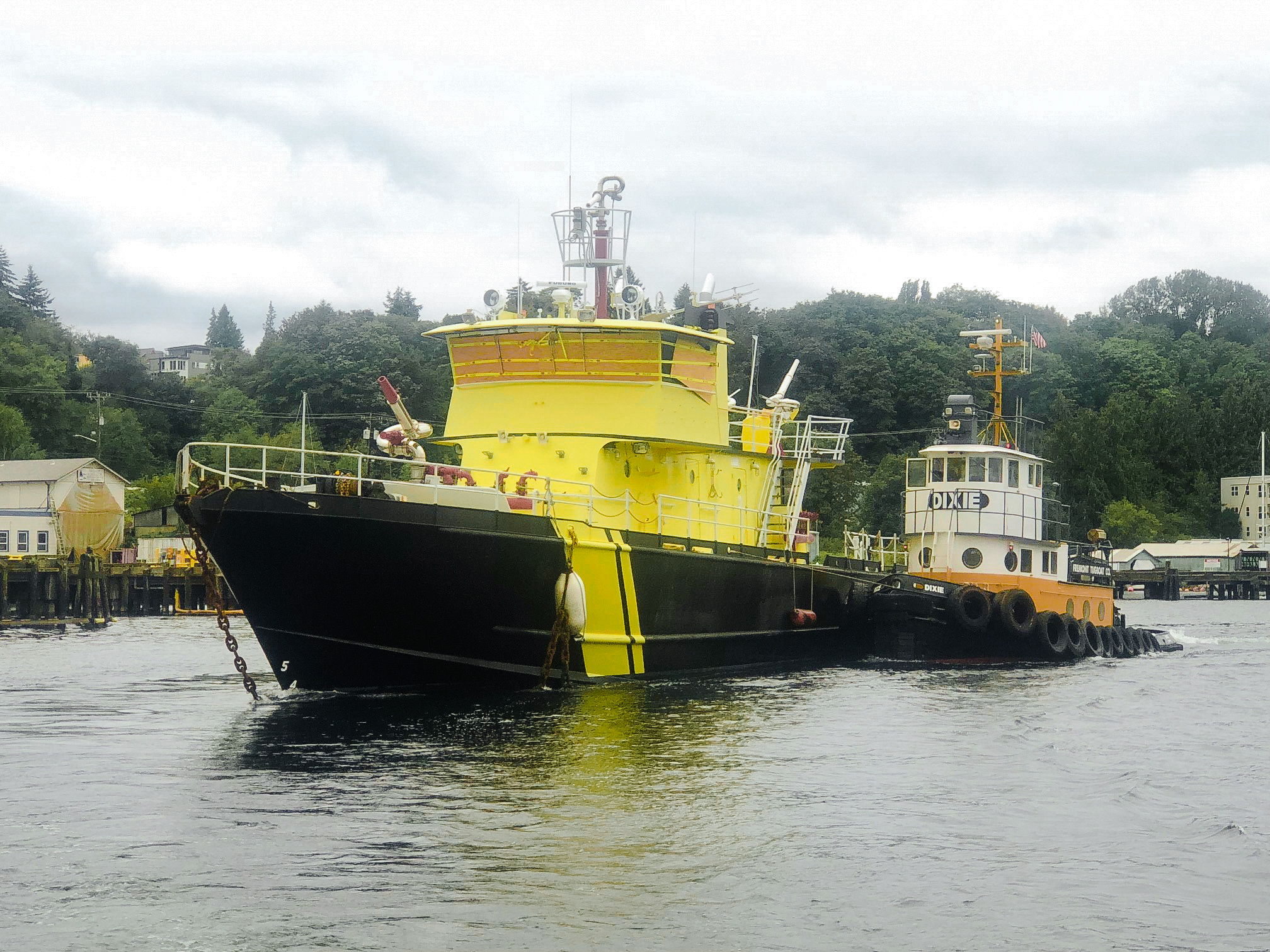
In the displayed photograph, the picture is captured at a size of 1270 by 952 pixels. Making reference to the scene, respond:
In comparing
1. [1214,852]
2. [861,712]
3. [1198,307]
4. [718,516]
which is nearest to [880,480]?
[718,516]

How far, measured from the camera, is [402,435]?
2166cm

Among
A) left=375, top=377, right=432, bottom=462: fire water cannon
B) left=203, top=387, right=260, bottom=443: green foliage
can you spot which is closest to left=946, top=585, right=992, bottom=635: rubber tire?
left=375, top=377, right=432, bottom=462: fire water cannon

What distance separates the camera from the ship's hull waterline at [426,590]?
17797 millimetres

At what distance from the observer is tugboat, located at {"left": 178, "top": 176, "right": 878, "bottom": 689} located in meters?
18.1

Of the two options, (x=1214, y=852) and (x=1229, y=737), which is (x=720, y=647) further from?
(x=1214, y=852)

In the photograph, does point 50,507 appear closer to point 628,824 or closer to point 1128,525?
point 628,824

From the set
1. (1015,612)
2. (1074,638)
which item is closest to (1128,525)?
(1074,638)

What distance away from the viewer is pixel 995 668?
2777 centimetres

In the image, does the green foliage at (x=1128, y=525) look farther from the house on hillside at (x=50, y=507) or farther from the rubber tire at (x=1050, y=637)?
the rubber tire at (x=1050, y=637)

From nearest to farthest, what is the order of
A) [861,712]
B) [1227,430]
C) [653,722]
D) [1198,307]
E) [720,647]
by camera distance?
[653,722], [861,712], [720,647], [1227,430], [1198,307]

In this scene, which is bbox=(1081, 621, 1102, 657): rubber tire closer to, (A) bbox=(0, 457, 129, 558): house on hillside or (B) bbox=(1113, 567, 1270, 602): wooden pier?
(A) bbox=(0, 457, 129, 558): house on hillside

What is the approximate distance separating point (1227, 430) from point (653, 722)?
3720 inches

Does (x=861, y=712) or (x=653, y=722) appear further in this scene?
(x=861, y=712)

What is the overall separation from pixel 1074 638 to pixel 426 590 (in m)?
16.3
